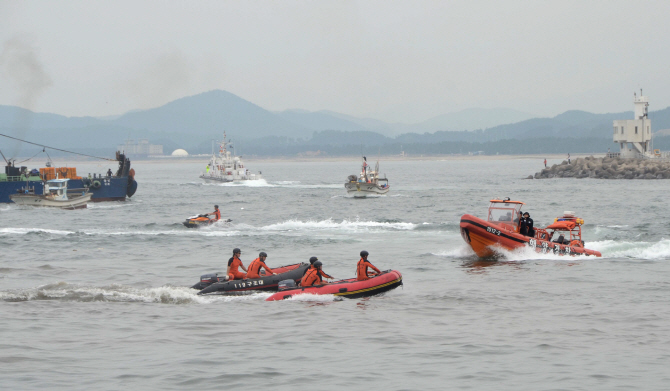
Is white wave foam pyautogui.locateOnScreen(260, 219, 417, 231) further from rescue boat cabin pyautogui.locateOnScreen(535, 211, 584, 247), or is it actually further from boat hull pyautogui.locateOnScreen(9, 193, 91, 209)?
boat hull pyautogui.locateOnScreen(9, 193, 91, 209)

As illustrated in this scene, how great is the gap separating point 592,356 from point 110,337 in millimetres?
11324

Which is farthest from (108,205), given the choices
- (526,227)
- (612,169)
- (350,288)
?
(612,169)

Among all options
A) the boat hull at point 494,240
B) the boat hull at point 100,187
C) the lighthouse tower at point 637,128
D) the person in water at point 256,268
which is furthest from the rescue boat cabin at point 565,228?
the lighthouse tower at point 637,128

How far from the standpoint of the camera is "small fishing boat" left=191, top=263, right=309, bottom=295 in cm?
2146

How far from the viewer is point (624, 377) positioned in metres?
13.9

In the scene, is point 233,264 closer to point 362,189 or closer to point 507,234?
point 507,234

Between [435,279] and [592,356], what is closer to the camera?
[592,356]

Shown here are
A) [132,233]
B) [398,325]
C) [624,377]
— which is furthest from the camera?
[132,233]

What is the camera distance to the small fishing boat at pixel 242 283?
21456 millimetres

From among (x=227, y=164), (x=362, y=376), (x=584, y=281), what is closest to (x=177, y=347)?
(x=362, y=376)

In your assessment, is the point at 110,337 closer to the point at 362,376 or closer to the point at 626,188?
the point at 362,376

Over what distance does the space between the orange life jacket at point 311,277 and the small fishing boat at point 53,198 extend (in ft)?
142

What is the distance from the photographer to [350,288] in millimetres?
21047

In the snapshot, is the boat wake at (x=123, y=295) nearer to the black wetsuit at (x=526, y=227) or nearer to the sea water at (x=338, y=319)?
the sea water at (x=338, y=319)
